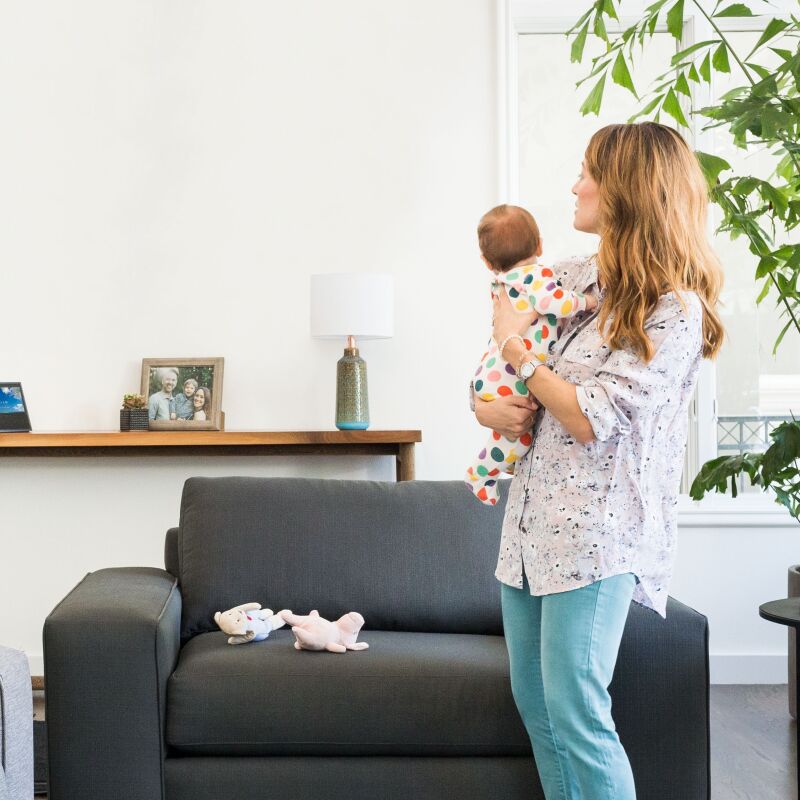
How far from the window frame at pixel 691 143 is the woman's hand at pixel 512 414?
2.28 m

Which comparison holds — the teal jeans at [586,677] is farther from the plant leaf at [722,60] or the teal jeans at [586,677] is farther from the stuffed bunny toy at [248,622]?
the plant leaf at [722,60]

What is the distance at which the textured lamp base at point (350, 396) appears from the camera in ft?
11.3

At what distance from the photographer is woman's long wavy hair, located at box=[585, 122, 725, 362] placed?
58.2 inches

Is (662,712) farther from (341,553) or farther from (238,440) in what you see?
(238,440)

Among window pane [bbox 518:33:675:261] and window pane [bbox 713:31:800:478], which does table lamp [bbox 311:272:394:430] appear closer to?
window pane [bbox 518:33:675:261]

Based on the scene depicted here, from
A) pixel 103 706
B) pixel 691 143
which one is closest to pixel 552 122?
pixel 691 143

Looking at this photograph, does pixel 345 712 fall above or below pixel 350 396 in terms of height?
below

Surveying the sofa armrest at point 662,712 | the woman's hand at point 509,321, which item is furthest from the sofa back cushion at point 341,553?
the woman's hand at point 509,321

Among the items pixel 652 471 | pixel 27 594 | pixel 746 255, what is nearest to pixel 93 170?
pixel 27 594

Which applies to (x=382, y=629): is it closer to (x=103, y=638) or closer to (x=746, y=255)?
(x=103, y=638)

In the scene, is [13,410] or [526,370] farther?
[13,410]

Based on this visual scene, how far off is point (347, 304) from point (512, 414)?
Result: 1864mm

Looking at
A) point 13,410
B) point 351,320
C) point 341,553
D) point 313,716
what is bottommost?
point 313,716

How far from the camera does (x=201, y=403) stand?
3.62 meters
